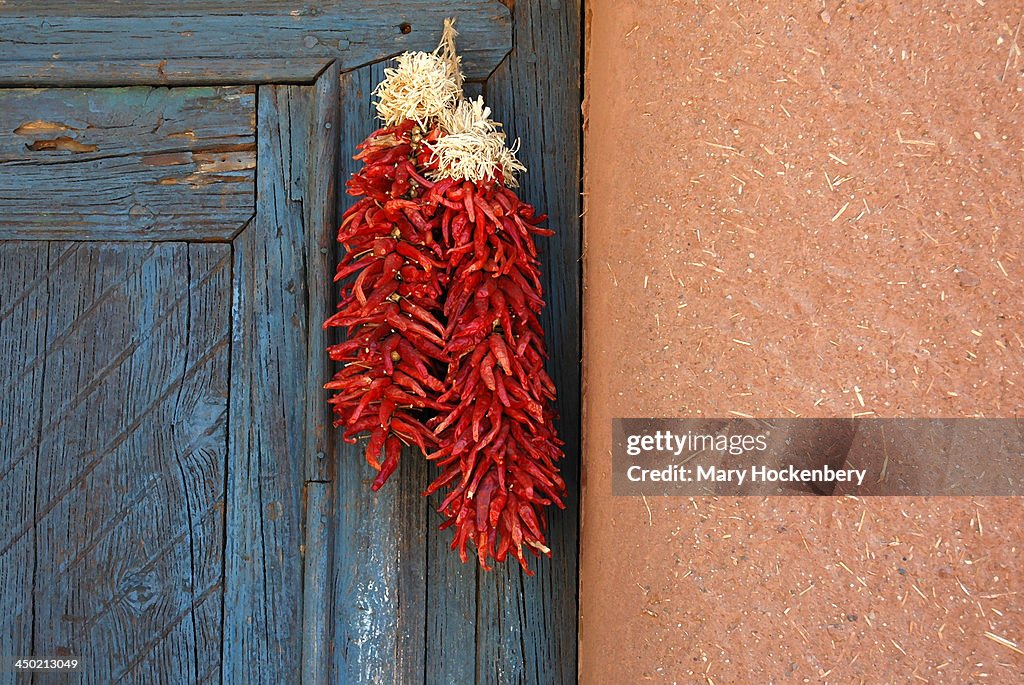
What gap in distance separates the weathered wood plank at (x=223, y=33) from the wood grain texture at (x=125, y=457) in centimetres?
46

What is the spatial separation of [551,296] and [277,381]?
682mm

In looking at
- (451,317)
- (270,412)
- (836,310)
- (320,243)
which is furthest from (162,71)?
(836,310)

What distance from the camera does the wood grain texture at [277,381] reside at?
1.85 m

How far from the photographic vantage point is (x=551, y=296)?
6.15ft

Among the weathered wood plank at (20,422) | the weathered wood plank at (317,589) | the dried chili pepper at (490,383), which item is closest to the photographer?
the dried chili pepper at (490,383)

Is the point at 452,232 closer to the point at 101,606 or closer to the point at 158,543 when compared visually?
the point at 158,543

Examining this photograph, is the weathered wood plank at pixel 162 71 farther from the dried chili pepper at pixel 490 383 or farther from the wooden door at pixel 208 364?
the dried chili pepper at pixel 490 383

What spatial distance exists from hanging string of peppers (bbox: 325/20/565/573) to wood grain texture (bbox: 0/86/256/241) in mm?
463

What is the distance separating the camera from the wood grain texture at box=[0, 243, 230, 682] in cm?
187

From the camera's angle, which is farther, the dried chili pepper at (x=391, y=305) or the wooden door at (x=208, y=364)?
the wooden door at (x=208, y=364)

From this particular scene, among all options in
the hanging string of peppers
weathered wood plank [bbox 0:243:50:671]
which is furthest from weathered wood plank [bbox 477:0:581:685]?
weathered wood plank [bbox 0:243:50:671]

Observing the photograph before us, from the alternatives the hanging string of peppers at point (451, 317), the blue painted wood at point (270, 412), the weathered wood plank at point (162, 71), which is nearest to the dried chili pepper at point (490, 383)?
the hanging string of peppers at point (451, 317)

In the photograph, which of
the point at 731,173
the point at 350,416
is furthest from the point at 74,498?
the point at 731,173

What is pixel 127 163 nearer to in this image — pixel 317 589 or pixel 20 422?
pixel 20 422
